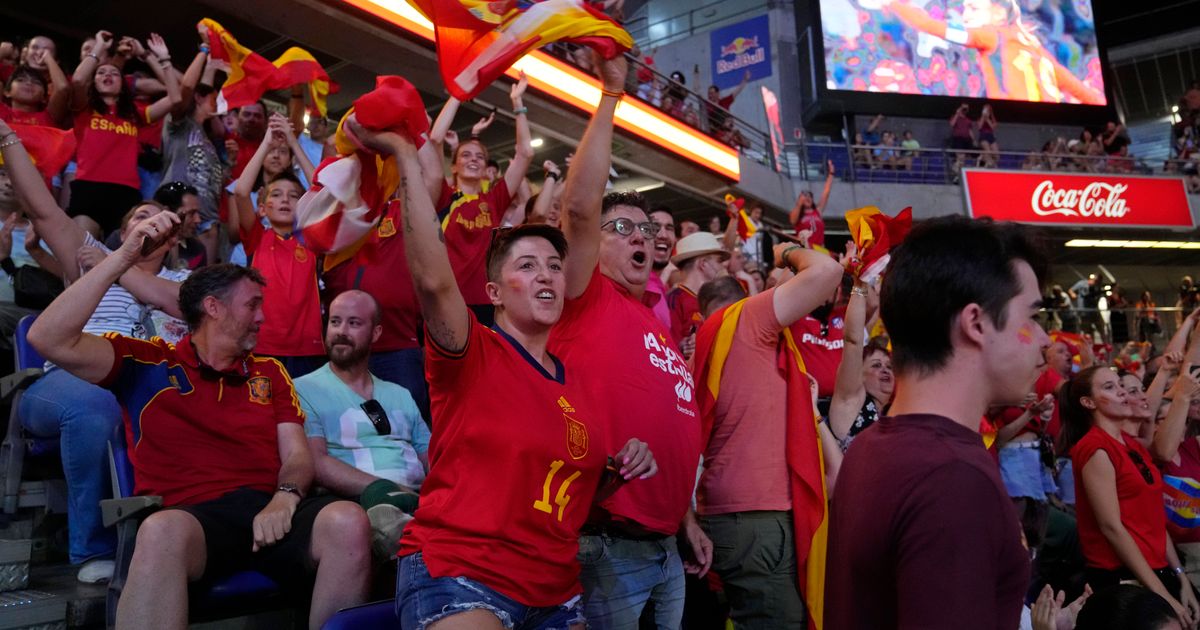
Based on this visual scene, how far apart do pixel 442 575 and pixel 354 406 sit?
6.18 ft

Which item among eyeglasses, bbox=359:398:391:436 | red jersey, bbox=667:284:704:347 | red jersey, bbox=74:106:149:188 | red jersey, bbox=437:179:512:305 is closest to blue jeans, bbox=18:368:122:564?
eyeglasses, bbox=359:398:391:436

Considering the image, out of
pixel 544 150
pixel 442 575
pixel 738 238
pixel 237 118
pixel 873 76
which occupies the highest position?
pixel 873 76

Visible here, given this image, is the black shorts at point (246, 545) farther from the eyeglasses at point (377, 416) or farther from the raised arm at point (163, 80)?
the raised arm at point (163, 80)

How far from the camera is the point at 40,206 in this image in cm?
370

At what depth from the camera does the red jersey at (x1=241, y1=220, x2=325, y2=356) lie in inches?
182

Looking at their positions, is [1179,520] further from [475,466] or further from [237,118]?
[237,118]

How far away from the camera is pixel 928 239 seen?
1621 mm

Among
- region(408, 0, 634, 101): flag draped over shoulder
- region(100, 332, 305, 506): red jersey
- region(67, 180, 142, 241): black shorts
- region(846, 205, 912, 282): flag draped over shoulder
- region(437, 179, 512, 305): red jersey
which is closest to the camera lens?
region(408, 0, 634, 101): flag draped over shoulder

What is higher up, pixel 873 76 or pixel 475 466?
pixel 873 76

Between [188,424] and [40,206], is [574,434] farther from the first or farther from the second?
[40,206]

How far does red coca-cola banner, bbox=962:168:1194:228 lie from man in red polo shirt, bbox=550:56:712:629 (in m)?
16.0

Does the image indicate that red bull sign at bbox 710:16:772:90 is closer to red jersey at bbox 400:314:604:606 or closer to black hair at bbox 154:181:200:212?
black hair at bbox 154:181:200:212

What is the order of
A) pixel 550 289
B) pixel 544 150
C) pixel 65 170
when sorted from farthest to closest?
1. pixel 544 150
2. pixel 65 170
3. pixel 550 289

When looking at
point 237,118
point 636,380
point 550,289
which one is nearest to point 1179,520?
point 636,380
